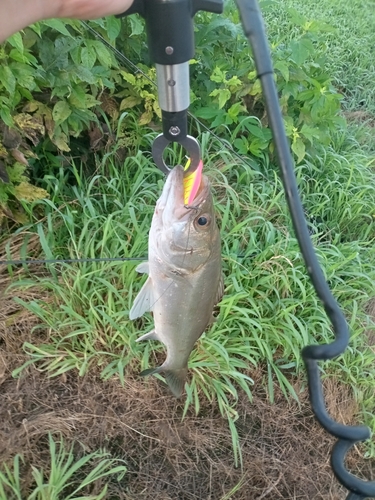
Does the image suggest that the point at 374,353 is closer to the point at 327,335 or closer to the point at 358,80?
the point at 327,335

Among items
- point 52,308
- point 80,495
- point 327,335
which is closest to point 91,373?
point 52,308

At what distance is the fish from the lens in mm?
1231

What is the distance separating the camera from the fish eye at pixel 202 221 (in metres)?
1.25

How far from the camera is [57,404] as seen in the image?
2.15 m

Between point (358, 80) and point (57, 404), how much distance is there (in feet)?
13.4

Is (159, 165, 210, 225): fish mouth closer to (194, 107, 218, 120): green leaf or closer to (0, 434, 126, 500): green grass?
(0, 434, 126, 500): green grass

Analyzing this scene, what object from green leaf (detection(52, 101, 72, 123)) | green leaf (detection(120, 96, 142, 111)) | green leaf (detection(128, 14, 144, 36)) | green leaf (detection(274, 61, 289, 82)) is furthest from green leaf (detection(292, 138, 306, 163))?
green leaf (detection(52, 101, 72, 123))

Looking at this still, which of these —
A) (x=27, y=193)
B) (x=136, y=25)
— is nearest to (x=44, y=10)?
(x=136, y=25)

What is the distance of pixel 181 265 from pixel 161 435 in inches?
46.8

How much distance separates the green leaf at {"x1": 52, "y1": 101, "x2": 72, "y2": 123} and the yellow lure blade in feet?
4.34

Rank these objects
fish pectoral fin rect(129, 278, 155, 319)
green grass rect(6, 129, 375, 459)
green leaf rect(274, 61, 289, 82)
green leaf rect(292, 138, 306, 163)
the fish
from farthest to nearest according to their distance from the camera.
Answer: green leaf rect(292, 138, 306, 163), green leaf rect(274, 61, 289, 82), green grass rect(6, 129, 375, 459), fish pectoral fin rect(129, 278, 155, 319), the fish

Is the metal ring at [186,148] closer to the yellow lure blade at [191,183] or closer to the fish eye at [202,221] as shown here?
the yellow lure blade at [191,183]

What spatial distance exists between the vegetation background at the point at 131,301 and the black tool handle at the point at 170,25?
42.0 inches

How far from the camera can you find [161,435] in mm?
2158
